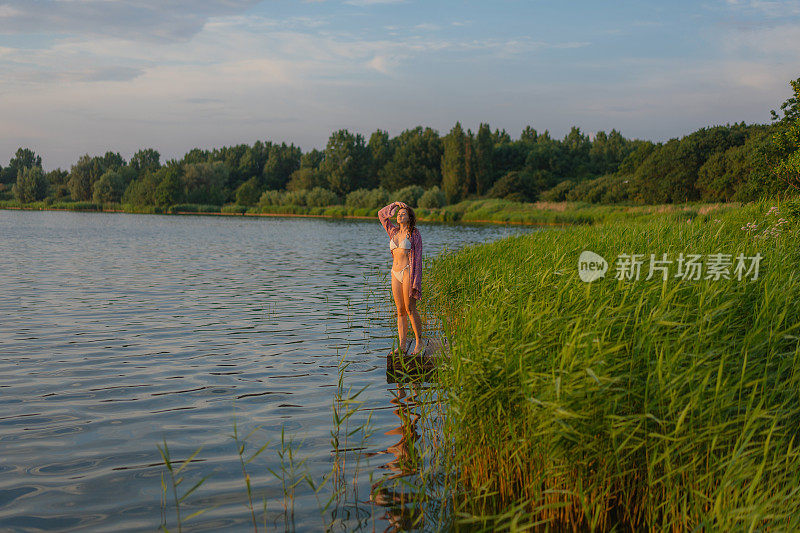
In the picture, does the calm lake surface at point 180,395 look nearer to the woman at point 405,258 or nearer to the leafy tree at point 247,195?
the woman at point 405,258

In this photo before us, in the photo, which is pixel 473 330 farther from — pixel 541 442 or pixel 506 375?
pixel 541 442

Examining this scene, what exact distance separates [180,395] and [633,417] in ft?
22.6

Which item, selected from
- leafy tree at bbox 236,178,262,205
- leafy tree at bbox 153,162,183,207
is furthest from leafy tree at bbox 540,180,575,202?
leafy tree at bbox 153,162,183,207

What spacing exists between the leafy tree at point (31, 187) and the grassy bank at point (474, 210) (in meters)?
2.56

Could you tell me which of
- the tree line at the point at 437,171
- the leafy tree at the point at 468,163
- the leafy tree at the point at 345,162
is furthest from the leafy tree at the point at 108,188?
the leafy tree at the point at 468,163

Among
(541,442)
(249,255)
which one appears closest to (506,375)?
(541,442)

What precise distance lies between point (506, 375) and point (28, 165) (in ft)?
598

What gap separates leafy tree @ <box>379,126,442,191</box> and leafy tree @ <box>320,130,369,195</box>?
5.60m

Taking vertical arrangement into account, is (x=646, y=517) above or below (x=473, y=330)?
below

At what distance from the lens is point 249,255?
113ft

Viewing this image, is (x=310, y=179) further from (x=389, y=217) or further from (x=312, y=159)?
(x=389, y=217)

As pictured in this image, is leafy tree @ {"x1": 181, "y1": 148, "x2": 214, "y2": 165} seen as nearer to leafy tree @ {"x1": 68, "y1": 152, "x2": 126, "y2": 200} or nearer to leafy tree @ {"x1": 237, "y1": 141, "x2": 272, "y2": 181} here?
leafy tree @ {"x1": 237, "y1": 141, "x2": 272, "y2": 181}

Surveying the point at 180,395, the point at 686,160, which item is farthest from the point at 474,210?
the point at 180,395

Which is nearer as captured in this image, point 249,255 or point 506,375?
point 506,375
